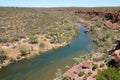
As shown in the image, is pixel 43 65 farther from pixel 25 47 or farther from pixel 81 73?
pixel 81 73

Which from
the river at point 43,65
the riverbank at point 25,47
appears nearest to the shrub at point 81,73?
the river at point 43,65

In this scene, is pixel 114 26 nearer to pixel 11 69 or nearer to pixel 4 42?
pixel 4 42

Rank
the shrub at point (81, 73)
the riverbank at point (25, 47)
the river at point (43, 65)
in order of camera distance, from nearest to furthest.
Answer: the shrub at point (81, 73)
the river at point (43, 65)
the riverbank at point (25, 47)

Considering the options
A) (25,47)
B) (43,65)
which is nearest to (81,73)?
(43,65)

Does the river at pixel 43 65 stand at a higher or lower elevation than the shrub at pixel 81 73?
lower

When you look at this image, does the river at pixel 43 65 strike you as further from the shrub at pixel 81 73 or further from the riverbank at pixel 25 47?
the shrub at pixel 81 73

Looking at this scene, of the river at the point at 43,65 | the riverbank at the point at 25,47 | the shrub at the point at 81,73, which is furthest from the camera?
the riverbank at the point at 25,47

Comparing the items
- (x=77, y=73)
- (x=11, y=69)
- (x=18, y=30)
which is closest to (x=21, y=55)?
(x=11, y=69)

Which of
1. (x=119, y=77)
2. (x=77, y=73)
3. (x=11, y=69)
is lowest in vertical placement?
(x=11, y=69)

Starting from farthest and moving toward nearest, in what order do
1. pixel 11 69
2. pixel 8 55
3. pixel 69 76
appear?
pixel 8 55 < pixel 11 69 < pixel 69 76
